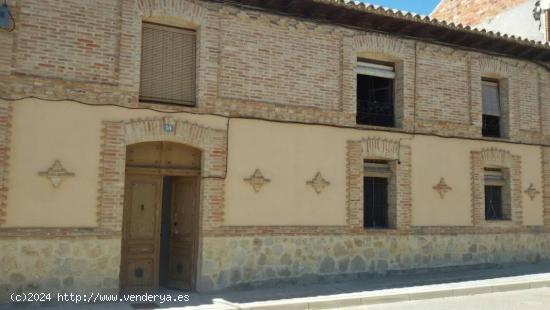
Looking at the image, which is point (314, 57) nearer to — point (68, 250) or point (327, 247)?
point (327, 247)

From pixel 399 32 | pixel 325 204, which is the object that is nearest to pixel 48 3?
pixel 325 204

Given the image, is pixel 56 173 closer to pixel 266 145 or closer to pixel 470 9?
pixel 266 145

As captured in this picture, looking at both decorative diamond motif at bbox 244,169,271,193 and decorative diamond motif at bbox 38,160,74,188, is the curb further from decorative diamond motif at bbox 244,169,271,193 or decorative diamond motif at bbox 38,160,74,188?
decorative diamond motif at bbox 38,160,74,188

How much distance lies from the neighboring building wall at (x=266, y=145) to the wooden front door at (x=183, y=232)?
337mm

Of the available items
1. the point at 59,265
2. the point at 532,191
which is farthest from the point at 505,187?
the point at 59,265

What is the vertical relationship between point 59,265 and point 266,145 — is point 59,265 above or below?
below

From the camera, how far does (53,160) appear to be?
8.35 meters

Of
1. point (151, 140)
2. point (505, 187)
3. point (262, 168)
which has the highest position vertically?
point (151, 140)

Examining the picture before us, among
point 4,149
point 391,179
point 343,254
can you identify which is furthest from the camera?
point 391,179

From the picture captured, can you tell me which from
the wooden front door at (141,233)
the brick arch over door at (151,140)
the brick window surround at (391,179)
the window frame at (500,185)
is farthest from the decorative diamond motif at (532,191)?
the wooden front door at (141,233)

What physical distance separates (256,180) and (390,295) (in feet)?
10.2

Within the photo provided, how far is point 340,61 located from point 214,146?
3376mm

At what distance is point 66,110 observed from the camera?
8.52 metres

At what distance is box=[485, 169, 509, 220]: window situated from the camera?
13.2 meters
